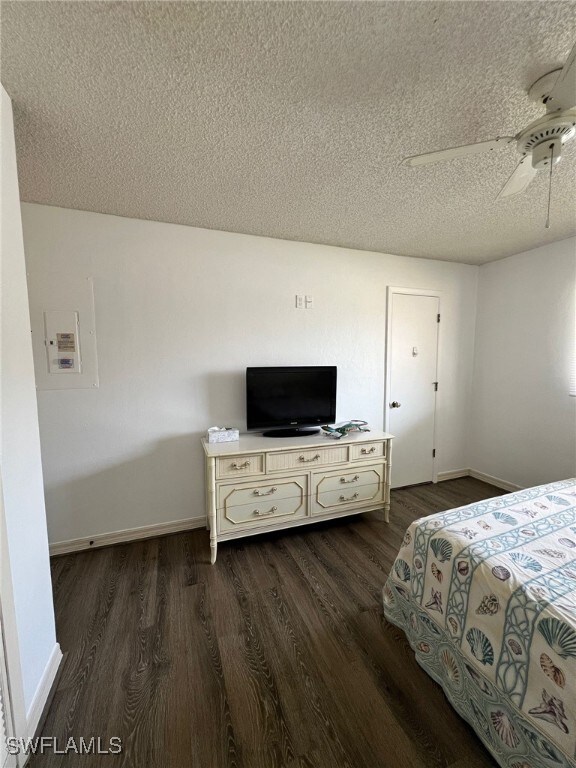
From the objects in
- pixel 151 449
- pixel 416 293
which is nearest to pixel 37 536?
pixel 151 449

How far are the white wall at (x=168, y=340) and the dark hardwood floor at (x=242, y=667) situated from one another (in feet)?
1.73

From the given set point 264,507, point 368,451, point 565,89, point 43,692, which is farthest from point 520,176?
point 43,692

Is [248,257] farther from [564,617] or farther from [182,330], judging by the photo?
[564,617]

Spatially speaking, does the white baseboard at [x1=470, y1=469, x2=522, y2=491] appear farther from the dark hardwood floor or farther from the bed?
the dark hardwood floor

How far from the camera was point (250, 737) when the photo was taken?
1.09 meters

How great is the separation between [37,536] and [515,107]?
9.02 ft

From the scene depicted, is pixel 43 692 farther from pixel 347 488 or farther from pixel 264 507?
pixel 347 488

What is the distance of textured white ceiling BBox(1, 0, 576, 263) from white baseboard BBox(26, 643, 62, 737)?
2383mm

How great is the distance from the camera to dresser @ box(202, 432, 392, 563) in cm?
205

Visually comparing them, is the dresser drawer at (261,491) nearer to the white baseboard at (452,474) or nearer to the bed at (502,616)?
the bed at (502,616)

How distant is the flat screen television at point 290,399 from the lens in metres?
2.39

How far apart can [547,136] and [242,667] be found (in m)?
2.58

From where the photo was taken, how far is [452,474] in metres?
3.43

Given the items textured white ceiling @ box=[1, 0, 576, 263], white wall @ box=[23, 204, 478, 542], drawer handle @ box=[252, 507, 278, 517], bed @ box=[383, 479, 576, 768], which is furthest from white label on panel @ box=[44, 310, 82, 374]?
bed @ box=[383, 479, 576, 768]
